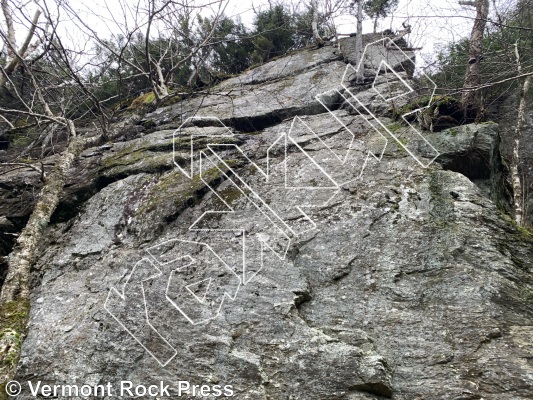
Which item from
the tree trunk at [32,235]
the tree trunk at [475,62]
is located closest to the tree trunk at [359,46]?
the tree trunk at [475,62]

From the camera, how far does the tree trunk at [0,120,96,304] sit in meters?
3.99

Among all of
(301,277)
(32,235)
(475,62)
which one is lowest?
(301,277)

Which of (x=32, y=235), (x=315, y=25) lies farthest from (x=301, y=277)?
(x=315, y=25)

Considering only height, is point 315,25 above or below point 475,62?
above

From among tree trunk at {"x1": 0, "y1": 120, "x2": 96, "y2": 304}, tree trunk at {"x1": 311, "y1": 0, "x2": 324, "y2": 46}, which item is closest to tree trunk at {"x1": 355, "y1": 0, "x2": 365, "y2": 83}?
tree trunk at {"x1": 311, "y1": 0, "x2": 324, "y2": 46}

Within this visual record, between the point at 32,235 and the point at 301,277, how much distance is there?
2831 millimetres

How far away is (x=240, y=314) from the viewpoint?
3693 mm

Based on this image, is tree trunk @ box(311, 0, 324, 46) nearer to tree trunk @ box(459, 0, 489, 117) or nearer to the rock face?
tree trunk @ box(459, 0, 489, 117)

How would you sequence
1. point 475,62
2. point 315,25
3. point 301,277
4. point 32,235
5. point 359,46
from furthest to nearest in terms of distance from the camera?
point 315,25, point 359,46, point 475,62, point 32,235, point 301,277

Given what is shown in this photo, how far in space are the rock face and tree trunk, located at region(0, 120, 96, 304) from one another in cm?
34

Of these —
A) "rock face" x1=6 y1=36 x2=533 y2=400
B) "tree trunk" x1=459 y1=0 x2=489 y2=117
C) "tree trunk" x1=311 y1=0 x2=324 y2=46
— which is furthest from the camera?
"tree trunk" x1=311 y1=0 x2=324 y2=46

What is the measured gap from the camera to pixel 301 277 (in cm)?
393

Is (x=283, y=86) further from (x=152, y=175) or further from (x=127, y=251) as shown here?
(x=127, y=251)

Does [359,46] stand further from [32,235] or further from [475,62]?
[32,235]
